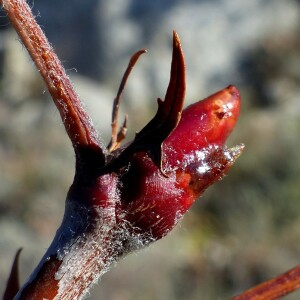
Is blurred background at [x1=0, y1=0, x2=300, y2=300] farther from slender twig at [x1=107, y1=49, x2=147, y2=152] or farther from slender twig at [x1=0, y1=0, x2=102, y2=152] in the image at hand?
slender twig at [x1=0, y1=0, x2=102, y2=152]

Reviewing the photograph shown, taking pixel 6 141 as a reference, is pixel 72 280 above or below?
above

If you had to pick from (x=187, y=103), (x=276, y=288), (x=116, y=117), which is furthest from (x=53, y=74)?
(x=187, y=103)

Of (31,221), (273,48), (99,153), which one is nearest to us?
(99,153)

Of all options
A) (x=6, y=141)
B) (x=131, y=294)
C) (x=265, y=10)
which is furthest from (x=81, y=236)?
(x=265, y=10)

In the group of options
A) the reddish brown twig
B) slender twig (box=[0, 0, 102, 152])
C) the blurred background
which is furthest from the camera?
the blurred background

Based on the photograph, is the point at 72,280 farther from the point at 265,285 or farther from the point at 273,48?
the point at 273,48

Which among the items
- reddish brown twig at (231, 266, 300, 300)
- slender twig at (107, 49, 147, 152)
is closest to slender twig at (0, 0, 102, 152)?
slender twig at (107, 49, 147, 152)
